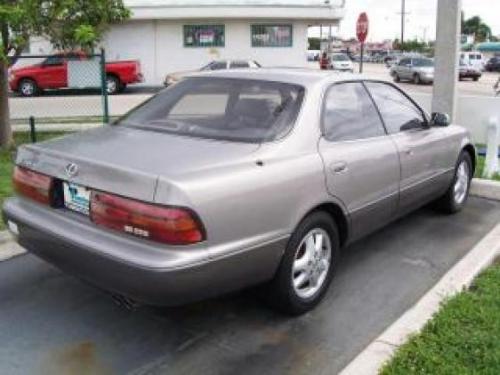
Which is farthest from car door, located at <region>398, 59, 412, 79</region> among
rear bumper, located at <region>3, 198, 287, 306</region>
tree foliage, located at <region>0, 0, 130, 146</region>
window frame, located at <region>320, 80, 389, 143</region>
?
rear bumper, located at <region>3, 198, 287, 306</region>

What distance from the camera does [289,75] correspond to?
15.4 ft

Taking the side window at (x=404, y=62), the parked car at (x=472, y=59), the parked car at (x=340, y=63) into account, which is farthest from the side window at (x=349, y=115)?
the parked car at (x=472, y=59)

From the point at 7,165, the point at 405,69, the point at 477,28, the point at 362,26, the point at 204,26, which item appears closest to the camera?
the point at 7,165

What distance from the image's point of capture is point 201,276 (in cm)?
338

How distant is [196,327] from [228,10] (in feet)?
87.4

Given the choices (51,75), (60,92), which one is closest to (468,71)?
(60,92)

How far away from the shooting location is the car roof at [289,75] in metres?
4.59

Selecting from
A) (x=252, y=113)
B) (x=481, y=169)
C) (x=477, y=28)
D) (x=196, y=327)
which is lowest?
(x=196, y=327)

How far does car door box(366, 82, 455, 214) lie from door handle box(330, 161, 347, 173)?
0.90m

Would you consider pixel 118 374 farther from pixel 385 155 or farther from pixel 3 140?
pixel 3 140

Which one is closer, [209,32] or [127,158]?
[127,158]

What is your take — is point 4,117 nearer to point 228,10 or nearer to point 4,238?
point 4,238

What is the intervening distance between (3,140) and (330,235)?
731cm

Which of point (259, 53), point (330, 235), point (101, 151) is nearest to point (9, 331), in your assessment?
point (101, 151)
